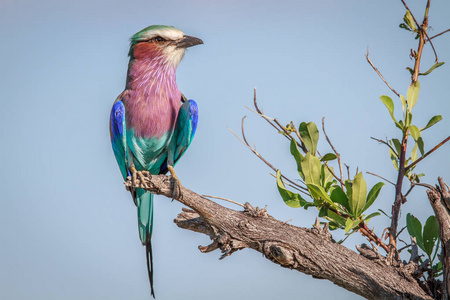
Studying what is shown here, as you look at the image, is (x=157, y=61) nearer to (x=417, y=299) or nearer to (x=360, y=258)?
(x=360, y=258)

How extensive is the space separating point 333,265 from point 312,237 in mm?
193

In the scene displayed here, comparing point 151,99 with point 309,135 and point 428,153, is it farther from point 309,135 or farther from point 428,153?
point 428,153

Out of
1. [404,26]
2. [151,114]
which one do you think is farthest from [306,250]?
[151,114]

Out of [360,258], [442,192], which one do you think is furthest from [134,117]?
[442,192]

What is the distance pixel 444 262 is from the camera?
8.61 feet

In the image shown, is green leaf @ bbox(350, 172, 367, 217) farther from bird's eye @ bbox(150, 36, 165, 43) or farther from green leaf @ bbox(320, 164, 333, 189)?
bird's eye @ bbox(150, 36, 165, 43)

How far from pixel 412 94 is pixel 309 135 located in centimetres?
64

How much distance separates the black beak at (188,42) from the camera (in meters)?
3.99

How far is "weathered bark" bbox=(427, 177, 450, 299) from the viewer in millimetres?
2584

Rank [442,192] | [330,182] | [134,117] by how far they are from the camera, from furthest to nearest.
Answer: [134,117]
[330,182]
[442,192]

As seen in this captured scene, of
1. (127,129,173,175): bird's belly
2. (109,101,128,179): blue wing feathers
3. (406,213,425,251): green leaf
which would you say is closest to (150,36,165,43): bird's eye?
(109,101,128,179): blue wing feathers

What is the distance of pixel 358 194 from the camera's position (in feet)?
8.67

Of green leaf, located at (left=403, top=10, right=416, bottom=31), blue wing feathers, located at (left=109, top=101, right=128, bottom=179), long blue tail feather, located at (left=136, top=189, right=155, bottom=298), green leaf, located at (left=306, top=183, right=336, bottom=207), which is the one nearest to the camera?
green leaf, located at (left=306, top=183, right=336, bottom=207)

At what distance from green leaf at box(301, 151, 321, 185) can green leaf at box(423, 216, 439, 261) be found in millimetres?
678
